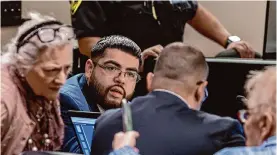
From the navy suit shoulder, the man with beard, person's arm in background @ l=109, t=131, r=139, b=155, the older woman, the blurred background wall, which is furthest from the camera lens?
the blurred background wall

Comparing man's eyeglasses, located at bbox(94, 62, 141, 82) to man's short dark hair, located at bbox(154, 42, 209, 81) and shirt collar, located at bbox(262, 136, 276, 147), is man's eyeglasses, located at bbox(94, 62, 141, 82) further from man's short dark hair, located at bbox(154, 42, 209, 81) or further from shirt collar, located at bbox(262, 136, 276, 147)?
shirt collar, located at bbox(262, 136, 276, 147)

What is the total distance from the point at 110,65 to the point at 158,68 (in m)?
0.54

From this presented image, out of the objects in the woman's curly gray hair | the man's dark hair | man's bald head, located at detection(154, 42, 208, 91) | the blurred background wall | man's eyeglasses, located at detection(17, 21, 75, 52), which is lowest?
the blurred background wall

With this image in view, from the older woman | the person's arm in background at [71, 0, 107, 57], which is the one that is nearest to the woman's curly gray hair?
the older woman

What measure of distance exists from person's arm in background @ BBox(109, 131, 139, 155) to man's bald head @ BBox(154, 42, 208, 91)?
0.37m

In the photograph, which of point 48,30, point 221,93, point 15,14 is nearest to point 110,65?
point 221,93

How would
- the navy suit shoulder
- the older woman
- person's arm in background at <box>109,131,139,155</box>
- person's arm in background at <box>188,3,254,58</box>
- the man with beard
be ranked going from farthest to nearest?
person's arm in background at <box>188,3,254,58</box>
the man with beard
the navy suit shoulder
the older woman
person's arm in background at <box>109,131,139,155</box>

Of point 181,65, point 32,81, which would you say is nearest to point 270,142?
point 181,65

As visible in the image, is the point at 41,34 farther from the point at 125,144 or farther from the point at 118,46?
the point at 118,46

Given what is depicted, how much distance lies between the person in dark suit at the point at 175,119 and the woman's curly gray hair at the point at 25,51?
27 cm

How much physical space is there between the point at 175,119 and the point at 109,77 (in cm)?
63

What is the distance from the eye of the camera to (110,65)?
2.29 metres

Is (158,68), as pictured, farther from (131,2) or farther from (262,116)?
(131,2)

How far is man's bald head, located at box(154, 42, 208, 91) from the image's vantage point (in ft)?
5.73
